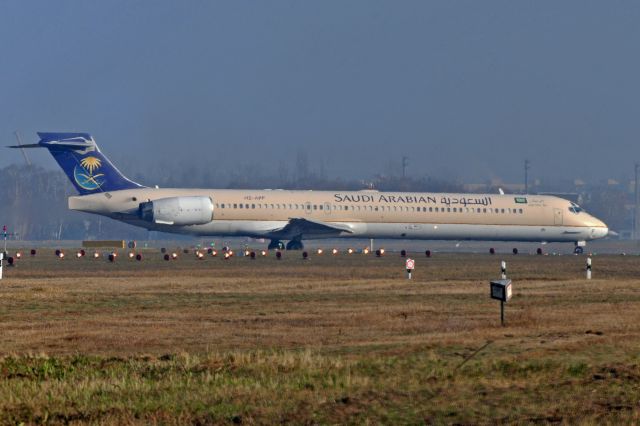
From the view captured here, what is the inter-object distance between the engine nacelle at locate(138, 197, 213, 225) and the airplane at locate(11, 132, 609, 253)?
0.06m

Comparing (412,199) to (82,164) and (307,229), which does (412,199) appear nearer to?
(307,229)

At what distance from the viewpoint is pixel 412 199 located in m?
82.9

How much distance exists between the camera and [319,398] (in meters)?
15.8

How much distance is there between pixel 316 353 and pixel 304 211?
6000cm

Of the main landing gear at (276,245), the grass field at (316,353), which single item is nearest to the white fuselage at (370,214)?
the main landing gear at (276,245)

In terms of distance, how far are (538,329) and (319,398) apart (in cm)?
970

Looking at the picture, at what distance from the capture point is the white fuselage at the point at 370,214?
256 ft

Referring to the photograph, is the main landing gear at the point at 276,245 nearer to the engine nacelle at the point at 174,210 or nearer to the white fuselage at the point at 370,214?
the white fuselage at the point at 370,214

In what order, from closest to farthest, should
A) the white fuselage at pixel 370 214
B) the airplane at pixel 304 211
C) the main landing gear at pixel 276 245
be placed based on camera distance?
1. the airplane at pixel 304 211
2. the white fuselage at pixel 370 214
3. the main landing gear at pixel 276 245

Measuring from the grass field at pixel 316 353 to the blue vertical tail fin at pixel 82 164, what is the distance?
3640 cm

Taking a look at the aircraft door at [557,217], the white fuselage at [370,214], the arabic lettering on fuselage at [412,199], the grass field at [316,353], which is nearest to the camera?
the grass field at [316,353]

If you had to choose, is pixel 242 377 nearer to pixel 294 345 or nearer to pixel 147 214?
pixel 294 345

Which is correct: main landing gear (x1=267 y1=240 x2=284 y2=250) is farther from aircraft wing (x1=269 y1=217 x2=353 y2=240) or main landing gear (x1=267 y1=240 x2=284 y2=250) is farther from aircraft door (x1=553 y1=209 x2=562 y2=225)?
aircraft door (x1=553 y1=209 x2=562 y2=225)

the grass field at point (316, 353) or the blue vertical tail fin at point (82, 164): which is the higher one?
the blue vertical tail fin at point (82, 164)
